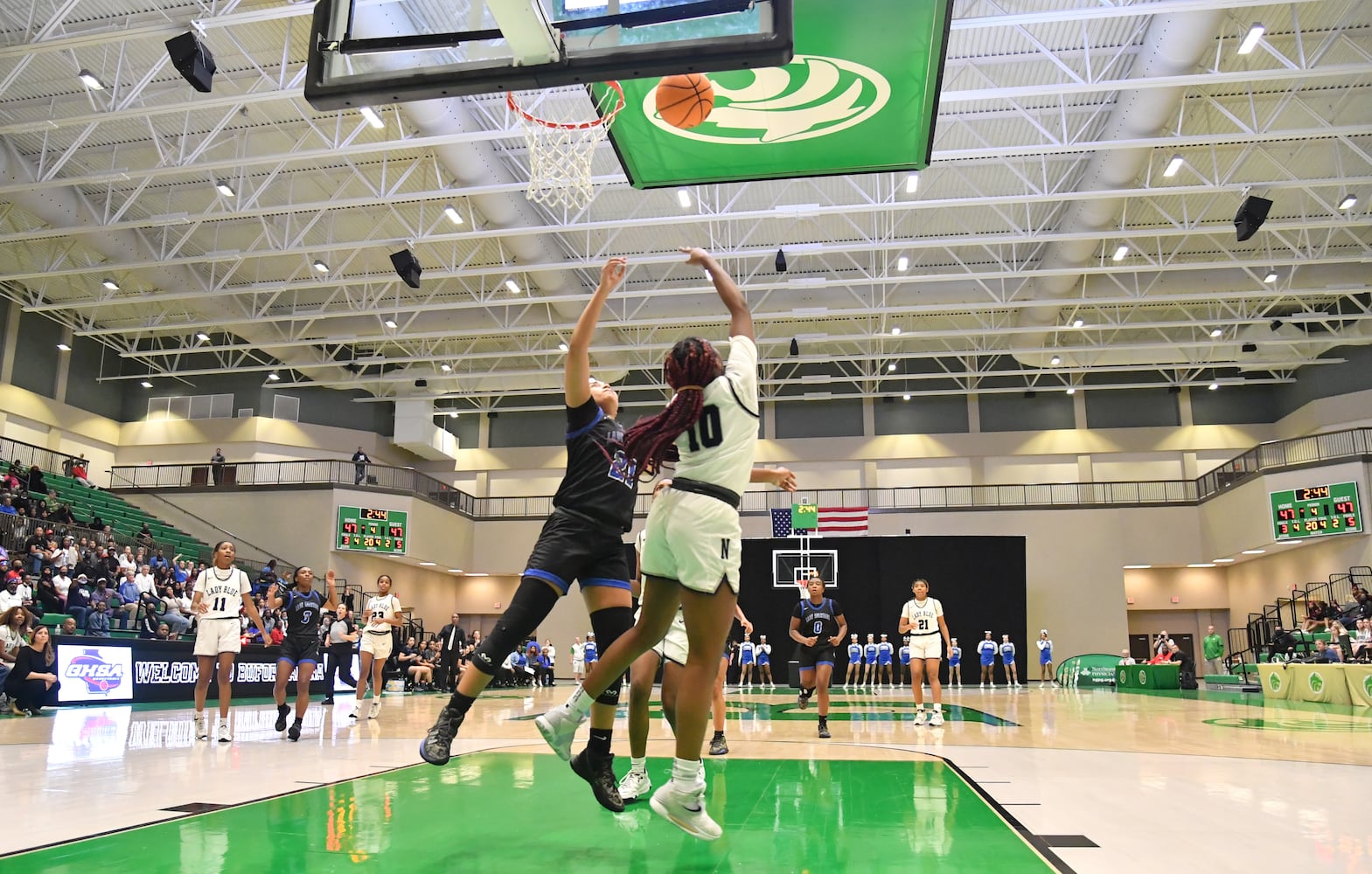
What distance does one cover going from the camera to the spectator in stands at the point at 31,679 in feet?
37.3

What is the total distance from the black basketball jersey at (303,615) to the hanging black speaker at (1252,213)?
683 inches

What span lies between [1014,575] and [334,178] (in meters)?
20.3

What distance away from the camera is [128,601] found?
1659 cm

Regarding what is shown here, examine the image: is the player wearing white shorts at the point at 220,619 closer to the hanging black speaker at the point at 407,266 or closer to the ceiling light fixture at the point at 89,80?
the ceiling light fixture at the point at 89,80

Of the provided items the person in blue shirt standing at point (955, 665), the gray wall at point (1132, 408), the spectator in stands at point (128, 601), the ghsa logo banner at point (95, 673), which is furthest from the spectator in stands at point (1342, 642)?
the spectator in stands at point (128, 601)

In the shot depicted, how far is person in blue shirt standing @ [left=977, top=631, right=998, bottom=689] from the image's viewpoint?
83.5ft

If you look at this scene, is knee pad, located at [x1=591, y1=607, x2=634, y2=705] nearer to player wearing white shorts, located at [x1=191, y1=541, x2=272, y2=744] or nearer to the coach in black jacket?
player wearing white shorts, located at [x1=191, y1=541, x2=272, y2=744]

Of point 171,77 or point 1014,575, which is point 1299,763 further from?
point 1014,575

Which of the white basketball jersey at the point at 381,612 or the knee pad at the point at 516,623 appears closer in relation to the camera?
the knee pad at the point at 516,623

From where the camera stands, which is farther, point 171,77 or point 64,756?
point 171,77

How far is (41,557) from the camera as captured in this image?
16078 millimetres

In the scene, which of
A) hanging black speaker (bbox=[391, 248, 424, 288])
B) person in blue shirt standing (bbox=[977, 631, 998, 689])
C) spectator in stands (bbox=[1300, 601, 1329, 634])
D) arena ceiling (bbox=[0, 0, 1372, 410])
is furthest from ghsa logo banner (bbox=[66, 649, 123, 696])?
spectator in stands (bbox=[1300, 601, 1329, 634])

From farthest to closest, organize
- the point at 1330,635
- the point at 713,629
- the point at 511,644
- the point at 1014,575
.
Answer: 1. the point at 1014,575
2. the point at 1330,635
3. the point at 511,644
4. the point at 713,629

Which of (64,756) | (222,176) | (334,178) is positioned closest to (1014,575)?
(334,178)
